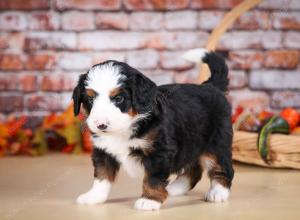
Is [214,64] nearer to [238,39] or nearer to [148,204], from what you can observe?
[148,204]

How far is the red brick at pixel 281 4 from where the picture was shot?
14.5ft

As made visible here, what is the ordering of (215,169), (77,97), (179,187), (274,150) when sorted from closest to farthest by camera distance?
(77,97), (215,169), (179,187), (274,150)

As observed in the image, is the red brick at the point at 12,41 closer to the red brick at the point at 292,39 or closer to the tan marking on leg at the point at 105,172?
the red brick at the point at 292,39

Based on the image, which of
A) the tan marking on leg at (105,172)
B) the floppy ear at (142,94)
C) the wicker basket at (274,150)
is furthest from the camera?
the wicker basket at (274,150)

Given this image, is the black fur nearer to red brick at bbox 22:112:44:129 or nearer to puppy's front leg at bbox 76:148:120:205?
puppy's front leg at bbox 76:148:120:205

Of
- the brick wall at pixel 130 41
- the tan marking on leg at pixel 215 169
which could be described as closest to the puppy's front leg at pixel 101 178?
the tan marking on leg at pixel 215 169

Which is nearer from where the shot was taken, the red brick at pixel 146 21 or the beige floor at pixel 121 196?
the beige floor at pixel 121 196

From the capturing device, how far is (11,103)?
4480 millimetres

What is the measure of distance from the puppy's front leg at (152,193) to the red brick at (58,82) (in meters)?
2.19

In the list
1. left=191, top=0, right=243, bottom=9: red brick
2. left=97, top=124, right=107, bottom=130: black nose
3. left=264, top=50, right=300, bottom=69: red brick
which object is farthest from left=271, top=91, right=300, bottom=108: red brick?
left=97, top=124, right=107, bottom=130: black nose

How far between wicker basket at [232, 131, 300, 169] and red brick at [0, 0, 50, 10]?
1817 millimetres

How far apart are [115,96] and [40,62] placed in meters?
2.31

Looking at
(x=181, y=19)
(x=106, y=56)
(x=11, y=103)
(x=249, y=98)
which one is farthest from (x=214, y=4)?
(x=11, y=103)

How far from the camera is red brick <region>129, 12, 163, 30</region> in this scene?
174 inches
